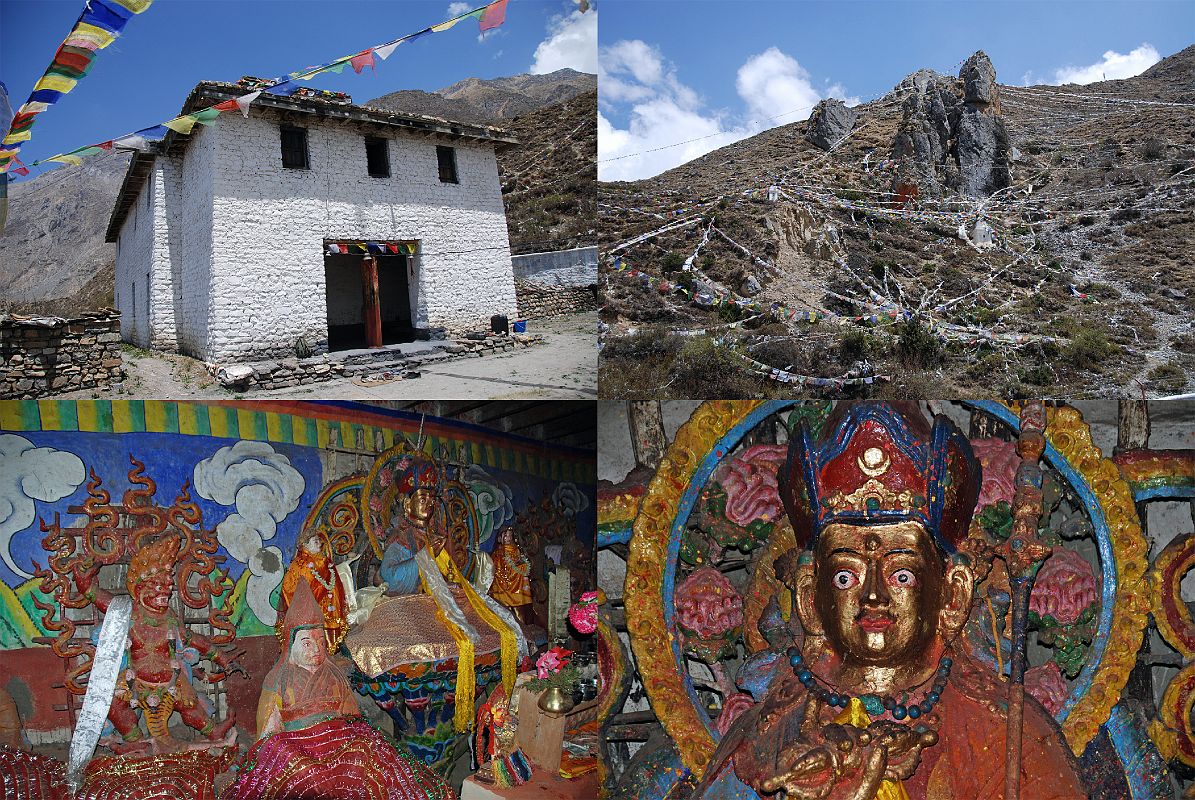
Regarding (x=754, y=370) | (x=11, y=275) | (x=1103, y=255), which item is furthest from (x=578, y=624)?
(x=1103, y=255)

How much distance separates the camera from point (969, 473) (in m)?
3.79

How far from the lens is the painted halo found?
373 centimetres

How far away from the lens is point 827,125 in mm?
22406

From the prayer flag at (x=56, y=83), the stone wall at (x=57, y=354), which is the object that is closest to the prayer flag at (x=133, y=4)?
the prayer flag at (x=56, y=83)

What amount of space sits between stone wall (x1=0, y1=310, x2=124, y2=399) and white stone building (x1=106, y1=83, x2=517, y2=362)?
3.91ft

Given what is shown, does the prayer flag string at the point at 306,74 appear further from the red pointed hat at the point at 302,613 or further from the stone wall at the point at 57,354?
the red pointed hat at the point at 302,613

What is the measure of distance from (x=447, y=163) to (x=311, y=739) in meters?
6.59

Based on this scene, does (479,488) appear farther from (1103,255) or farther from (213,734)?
(1103,255)

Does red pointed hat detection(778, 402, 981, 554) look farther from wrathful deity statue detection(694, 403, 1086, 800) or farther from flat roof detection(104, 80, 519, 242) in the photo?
flat roof detection(104, 80, 519, 242)

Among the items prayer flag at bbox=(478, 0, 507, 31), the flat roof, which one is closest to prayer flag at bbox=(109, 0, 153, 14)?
prayer flag at bbox=(478, 0, 507, 31)

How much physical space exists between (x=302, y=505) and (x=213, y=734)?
1.30m

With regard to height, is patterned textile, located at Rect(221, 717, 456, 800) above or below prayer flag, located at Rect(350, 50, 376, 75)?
below

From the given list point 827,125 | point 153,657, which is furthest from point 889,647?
point 827,125

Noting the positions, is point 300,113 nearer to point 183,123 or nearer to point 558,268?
point 183,123
